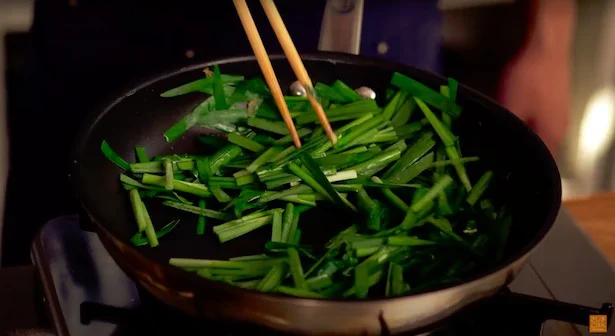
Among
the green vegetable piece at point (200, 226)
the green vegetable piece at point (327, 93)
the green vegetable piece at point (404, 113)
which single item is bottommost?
the green vegetable piece at point (200, 226)


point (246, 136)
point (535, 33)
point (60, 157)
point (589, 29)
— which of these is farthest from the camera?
point (589, 29)

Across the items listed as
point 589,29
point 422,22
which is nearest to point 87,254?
point 422,22

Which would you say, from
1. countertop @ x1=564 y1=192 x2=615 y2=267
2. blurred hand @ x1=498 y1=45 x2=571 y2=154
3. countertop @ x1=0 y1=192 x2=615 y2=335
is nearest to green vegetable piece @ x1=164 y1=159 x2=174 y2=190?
countertop @ x1=0 y1=192 x2=615 y2=335

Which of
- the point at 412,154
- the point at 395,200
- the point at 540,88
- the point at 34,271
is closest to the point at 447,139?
the point at 412,154

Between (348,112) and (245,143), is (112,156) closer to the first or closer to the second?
(245,143)

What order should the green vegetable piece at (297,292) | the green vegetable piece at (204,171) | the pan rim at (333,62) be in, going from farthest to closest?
1. the green vegetable piece at (204,171)
2. the green vegetable piece at (297,292)
3. the pan rim at (333,62)

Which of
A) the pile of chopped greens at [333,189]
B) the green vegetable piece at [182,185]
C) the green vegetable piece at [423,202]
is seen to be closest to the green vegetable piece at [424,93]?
the pile of chopped greens at [333,189]

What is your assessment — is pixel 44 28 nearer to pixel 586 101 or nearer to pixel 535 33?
pixel 535 33

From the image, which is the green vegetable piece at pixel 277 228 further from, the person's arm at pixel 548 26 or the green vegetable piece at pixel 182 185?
the person's arm at pixel 548 26
